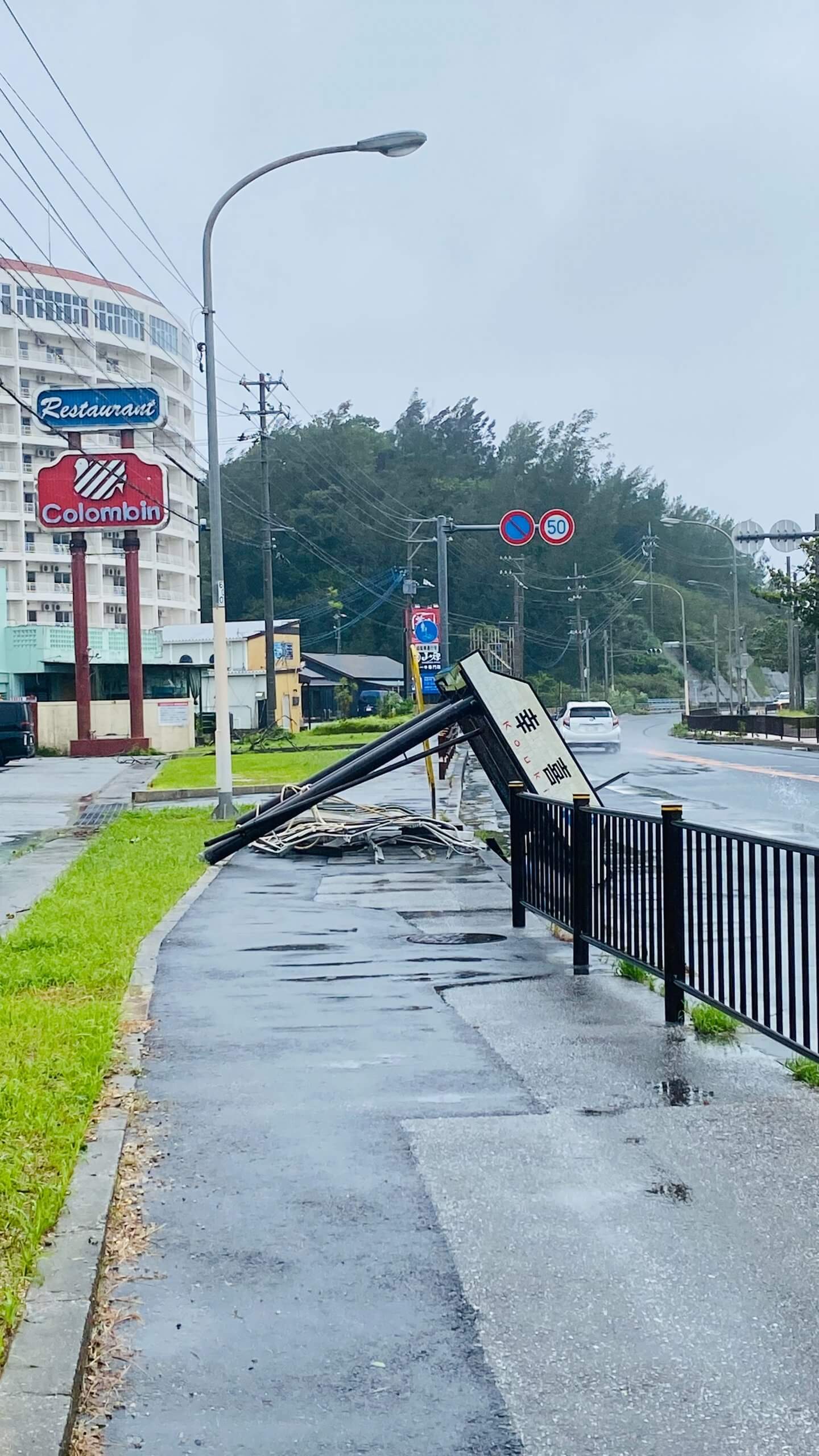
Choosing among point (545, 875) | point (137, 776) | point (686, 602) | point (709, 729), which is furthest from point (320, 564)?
point (545, 875)

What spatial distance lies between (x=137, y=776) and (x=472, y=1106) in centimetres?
3366

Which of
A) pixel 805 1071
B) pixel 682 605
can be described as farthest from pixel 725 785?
pixel 682 605

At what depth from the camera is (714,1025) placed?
309 inches

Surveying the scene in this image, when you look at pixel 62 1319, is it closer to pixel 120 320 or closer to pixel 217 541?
pixel 217 541

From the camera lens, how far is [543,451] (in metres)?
142

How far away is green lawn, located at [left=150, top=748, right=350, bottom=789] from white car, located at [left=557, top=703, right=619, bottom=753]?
6577mm

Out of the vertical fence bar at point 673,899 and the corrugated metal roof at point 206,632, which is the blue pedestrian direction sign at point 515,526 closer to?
the vertical fence bar at point 673,899

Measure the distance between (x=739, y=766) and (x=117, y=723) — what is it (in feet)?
103

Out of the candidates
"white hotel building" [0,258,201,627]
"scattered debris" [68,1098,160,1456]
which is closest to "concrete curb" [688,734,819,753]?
"scattered debris" [68,1098,160,1456]

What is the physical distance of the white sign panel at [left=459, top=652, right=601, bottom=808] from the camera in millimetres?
14281

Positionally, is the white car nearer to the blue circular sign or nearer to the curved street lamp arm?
the blue circular sign

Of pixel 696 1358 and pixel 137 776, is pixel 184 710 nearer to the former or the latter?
pixel 137 776

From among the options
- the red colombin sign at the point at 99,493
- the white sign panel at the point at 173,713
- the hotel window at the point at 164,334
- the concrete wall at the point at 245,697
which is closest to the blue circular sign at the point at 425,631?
the red colombin sign at the point at 99,493

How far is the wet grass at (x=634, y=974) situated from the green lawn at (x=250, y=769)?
1762 cm
